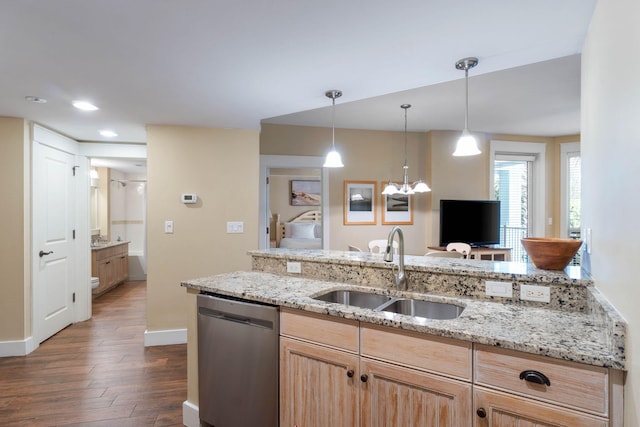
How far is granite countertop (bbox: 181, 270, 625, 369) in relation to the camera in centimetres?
113

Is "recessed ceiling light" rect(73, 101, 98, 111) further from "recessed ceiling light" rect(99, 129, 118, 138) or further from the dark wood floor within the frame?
the dark wood floor

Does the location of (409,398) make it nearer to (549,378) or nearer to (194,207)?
(549,378)

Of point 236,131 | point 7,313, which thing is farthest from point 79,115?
point 7,313

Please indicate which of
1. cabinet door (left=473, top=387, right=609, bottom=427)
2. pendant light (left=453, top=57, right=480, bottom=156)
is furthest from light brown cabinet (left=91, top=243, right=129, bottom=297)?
cabinet door (left=473, top=387, right=609, bottom=427)

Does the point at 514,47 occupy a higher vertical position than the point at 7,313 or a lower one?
higher

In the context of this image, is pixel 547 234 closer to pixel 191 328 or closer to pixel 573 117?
pixel 573 117

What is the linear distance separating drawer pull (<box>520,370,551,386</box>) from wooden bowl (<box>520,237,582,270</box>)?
2.55 ft

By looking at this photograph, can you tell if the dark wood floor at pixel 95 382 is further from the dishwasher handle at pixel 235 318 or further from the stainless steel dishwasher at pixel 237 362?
the dishwasher handle at pixel 235 318

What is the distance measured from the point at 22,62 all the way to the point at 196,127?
5.21 feet

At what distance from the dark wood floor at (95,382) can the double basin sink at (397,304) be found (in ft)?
4.43

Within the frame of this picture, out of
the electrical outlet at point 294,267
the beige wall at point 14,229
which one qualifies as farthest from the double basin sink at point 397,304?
the beige wall at point 14,229

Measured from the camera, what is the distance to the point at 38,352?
3277 mm

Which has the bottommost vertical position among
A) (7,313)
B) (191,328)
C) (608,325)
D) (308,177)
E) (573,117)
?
(7,313)

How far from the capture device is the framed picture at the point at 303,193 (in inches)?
273
